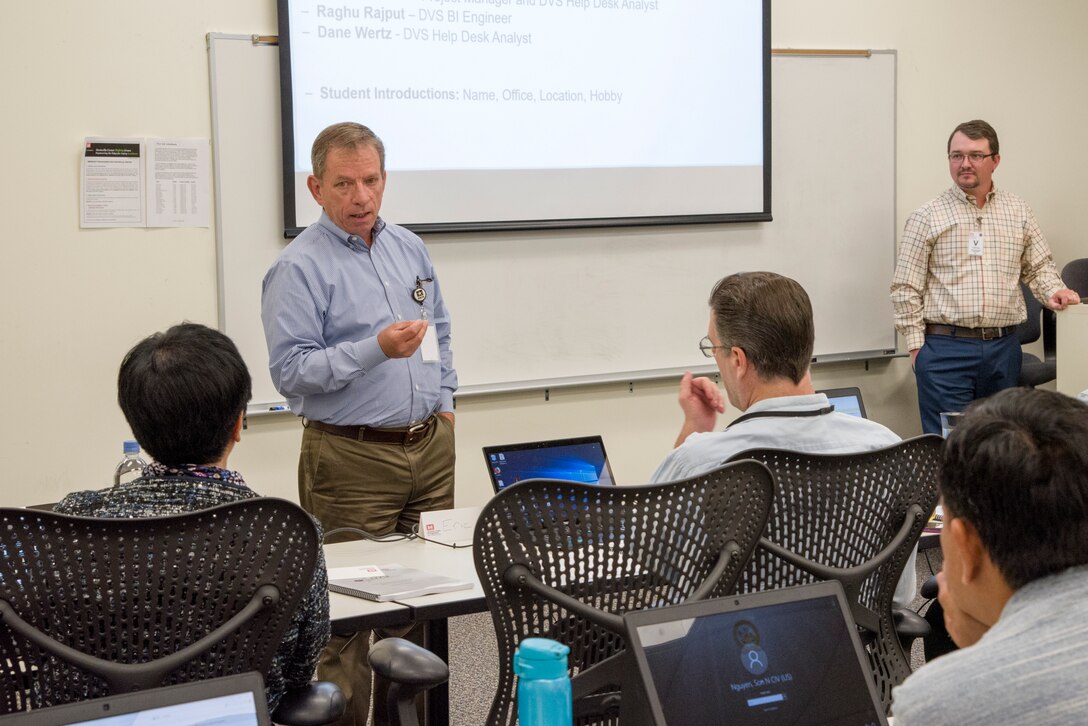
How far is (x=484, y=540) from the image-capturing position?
5.77 feet

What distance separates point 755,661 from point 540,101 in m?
3.54

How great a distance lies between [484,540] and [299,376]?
1578 millimetres

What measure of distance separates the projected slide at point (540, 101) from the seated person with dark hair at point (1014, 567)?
3.43 m

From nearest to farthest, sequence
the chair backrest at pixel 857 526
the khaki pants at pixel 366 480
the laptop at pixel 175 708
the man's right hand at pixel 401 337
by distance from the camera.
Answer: the laptop at pixel 175 708 < the chair backrest at pixel 857 526 < the man's right hand at pixel 401 337 < the khaki pants at pixel 366 480

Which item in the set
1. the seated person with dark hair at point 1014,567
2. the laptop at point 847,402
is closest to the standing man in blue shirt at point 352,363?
the laptop at point 847,402

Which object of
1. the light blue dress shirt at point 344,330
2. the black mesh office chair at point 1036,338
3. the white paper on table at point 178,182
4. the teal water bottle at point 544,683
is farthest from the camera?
the black mesh office chair at point 1036,338

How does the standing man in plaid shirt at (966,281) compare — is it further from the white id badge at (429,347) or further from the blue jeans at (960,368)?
the white id badge at (429,347)

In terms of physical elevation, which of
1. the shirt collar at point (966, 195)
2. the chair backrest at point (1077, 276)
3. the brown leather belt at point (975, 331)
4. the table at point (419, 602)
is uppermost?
the shirt collar at point (966, 195)

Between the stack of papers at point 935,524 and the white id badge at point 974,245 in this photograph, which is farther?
the white id badge at point 974,245

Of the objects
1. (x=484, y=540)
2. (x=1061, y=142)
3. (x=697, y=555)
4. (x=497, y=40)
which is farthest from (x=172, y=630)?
(x=1061, y=142)

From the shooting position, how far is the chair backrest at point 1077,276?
5648 mm

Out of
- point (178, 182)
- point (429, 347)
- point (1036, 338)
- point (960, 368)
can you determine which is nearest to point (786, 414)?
point (429, 347)

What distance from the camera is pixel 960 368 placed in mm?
5152

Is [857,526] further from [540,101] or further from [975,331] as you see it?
[975,331]
